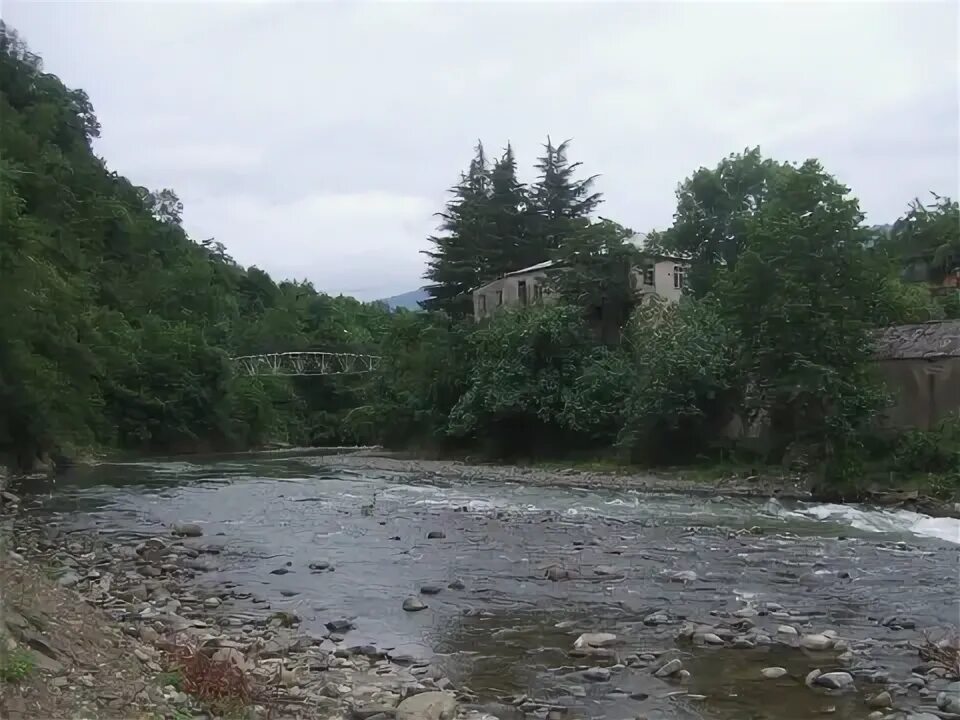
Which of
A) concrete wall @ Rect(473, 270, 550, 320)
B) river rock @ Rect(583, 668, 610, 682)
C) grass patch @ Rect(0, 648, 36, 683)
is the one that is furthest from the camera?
concrete wall @ Rect(473, 270, 550, 320)

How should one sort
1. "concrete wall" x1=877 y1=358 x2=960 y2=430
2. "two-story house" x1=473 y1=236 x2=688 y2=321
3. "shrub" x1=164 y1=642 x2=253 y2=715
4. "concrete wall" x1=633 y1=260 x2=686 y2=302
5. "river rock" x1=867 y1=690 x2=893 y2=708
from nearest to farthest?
"shrub" x1=164 y1=642 x2=253 y2=715
"river rock" x1=867 y1=690 x2=893 y2=708
"concrete wall" x1=877 y1=358 x2=960 y2=430
"two-story house" x1=473 y1=236 x2=688 y2=321
"concrete wall" x1=633 y1=260 x2=686 y2=302

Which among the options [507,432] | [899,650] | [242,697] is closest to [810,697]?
[899,650]

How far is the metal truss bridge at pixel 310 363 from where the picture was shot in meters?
70.4

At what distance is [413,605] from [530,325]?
986 inches

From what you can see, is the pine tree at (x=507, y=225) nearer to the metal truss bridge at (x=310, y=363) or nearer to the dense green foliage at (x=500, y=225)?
the dense green foliage at (x=500, y=225)

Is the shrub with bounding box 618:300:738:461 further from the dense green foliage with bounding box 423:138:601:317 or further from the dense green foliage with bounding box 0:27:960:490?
the dense green foliage with bounding box 423:138:601:317

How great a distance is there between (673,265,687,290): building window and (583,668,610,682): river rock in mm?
34418

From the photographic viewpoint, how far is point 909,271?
4300 cm

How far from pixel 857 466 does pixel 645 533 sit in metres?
8.95

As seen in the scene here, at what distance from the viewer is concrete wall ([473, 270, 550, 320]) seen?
42625 mm

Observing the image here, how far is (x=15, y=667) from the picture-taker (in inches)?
197

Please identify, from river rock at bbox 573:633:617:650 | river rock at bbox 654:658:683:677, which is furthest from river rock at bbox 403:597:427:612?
river rock at bbox 654:658:683:677

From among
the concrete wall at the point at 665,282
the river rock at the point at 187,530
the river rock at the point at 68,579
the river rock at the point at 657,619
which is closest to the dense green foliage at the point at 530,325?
the concrete wall at the point at 665,282

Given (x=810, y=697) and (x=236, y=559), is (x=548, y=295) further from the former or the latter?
(x=810, y=697)
